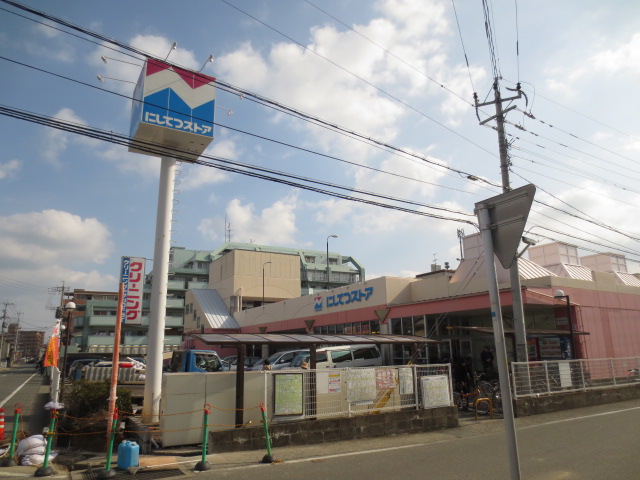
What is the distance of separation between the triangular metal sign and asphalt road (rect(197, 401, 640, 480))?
4.73 metres

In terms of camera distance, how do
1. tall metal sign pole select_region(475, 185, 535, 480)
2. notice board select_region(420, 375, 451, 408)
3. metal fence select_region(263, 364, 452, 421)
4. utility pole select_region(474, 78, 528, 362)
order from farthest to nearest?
utility pole select_region(474, 78, 528, 362) → notice board select_region(420, 375, 451, 408) → metal fence select_region(263, 364, 452, 421) → tall metal sign pole select_region(475, 185, 535, 480)

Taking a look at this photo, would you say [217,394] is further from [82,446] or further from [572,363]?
[572,363]

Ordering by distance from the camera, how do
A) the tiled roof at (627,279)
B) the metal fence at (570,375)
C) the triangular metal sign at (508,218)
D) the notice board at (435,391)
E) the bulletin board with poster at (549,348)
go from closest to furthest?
1. the triangular metal sign at (508,218)
2. the notice board at (435,391)
3. the metal fence at (570,375)
4. the bulletin board with poster at (549,348)
5. the tiled roof at (627,279)

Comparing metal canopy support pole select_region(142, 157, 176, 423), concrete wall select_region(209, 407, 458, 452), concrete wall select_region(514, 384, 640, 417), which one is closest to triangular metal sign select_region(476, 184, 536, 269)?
concrete wall select_region(209, 407, 458, 452)

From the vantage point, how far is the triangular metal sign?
4.34 metres

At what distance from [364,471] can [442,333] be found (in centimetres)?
1826

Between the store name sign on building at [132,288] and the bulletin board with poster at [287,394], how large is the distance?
7081 millimetres

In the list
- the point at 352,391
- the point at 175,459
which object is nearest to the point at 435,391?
the point at 352,391

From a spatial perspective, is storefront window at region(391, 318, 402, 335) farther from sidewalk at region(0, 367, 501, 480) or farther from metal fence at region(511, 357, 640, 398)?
sidewalk at region(0, 367, 501, 480)

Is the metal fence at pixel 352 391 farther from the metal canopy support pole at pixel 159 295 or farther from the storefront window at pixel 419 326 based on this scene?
the storefront window at pixel 419 326

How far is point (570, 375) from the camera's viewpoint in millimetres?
16672

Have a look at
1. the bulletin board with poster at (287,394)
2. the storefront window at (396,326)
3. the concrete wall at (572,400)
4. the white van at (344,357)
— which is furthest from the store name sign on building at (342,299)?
the bulletin board with poster at (287,394)

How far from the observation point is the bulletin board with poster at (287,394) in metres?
10.6

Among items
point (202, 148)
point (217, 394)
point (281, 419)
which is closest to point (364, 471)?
point (281, 419)
